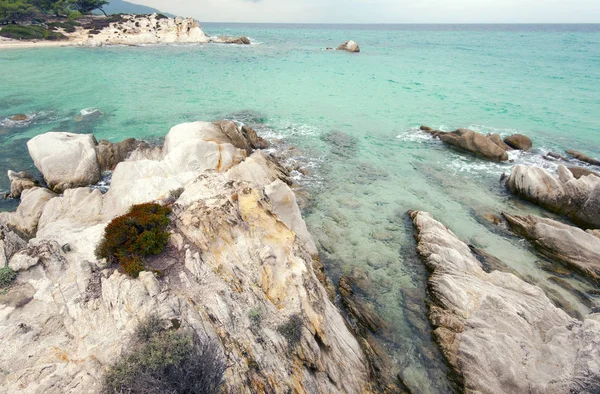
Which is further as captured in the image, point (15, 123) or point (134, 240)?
point (15, 123)

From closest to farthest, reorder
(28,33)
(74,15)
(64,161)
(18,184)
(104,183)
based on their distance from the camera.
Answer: (18,184) < (64,161) < (104,183) < (28,33) < (74,15)

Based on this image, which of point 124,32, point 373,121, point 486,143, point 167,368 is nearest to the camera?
point 167,368

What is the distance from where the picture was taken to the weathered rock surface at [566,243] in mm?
15273

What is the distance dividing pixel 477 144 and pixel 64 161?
3376 cm

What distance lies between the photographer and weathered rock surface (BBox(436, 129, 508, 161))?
27206mm

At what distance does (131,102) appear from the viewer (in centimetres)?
4028

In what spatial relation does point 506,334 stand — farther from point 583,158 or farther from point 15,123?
point 15,123

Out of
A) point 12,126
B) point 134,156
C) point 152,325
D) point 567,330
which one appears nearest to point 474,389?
point 567,330

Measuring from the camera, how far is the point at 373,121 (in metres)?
36.5

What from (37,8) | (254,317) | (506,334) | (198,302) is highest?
(37,8)

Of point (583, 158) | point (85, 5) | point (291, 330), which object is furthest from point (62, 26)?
point (583, 158)

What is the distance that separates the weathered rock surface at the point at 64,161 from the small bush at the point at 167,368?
1848 centimetres

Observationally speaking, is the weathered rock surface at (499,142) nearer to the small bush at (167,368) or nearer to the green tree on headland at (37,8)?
the small bush at (167,368)

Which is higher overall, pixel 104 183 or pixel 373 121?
pixel 373 121
